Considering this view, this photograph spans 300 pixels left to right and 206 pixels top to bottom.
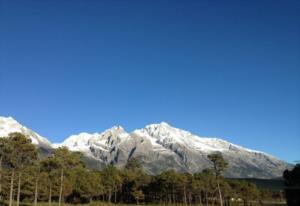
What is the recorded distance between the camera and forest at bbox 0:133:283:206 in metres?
73.0

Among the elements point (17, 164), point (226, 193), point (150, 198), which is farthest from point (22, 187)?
point (226, 193)

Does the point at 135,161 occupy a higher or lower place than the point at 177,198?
higher

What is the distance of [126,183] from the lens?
143125 mm

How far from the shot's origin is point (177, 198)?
160m

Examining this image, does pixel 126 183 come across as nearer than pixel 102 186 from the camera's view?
No

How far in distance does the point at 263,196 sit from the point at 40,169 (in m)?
103

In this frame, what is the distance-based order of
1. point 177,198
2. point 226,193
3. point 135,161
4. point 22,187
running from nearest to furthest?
point 22,187, point 226,193, point 177,198, point 135,161

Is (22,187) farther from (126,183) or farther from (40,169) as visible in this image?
(126,183)

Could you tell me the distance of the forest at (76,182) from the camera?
240ft

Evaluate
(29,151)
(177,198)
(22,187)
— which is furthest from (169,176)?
(29,151)

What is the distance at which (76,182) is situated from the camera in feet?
391

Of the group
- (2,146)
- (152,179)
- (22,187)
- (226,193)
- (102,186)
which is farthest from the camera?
(152,179)

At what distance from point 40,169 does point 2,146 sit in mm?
23572

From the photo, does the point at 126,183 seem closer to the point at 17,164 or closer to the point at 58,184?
the point at 58,184
